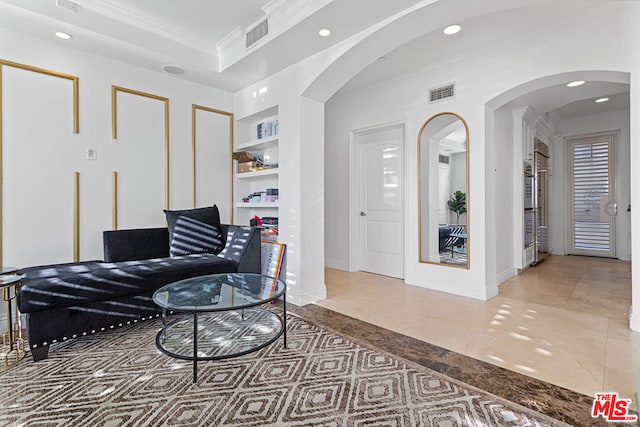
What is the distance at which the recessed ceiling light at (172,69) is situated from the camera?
139 inches

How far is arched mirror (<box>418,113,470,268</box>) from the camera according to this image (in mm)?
3596

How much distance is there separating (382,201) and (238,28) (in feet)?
8.97

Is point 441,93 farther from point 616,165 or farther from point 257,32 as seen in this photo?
point 616,165

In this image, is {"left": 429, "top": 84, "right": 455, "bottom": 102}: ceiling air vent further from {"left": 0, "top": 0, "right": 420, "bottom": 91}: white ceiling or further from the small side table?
the small side table

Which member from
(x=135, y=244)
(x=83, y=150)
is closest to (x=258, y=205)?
(x=135, y=244)

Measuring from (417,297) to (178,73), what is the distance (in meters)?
3.69

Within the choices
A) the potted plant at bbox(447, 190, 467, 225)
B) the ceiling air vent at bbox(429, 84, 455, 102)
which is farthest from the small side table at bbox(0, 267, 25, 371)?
the ceiling air vent at bbox(429, 84, 455, 102)

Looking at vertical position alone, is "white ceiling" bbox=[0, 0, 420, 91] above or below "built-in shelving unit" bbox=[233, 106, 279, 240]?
above

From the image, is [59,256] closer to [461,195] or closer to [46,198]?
[46,198]

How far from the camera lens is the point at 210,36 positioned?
345 centimetres

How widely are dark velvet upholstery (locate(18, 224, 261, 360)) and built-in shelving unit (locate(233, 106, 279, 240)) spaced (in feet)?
2.56

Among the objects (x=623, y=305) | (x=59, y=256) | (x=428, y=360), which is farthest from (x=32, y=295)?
(x=623, y=305)

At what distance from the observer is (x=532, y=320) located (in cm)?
278

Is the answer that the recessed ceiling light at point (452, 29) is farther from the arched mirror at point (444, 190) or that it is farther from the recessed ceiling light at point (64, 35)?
the recessed ceiling light at point (64, 35)
